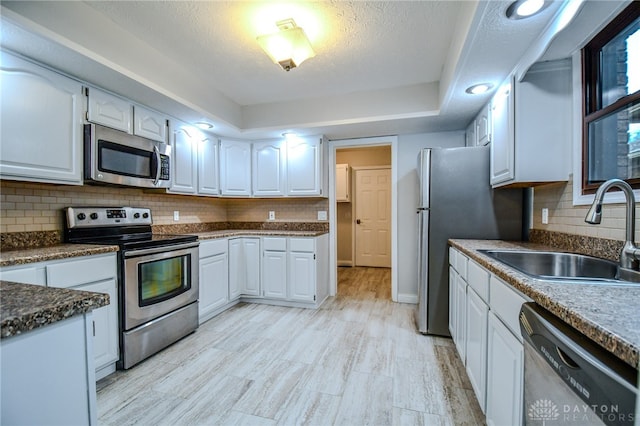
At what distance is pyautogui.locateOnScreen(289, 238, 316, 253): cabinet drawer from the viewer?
3.26m

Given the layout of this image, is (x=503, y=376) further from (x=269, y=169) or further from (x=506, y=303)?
(x=269, y=169)

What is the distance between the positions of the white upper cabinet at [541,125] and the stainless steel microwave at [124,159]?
9.32 feet

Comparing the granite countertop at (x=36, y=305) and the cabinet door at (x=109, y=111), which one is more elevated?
the cabinet door at (x=109, y=111)

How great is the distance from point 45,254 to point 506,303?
2.39 metres

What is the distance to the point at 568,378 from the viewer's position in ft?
2.30

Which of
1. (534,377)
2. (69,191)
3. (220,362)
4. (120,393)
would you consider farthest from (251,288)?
(534,377)

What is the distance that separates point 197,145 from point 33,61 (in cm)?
147

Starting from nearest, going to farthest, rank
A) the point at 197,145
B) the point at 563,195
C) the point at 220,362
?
the point at 563,195 < the point at 220,362 < the point at 197,145

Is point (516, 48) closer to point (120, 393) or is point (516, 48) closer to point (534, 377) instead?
point (534, 377)

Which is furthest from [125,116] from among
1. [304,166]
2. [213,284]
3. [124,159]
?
[304,166]

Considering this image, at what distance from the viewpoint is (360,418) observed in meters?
1.55

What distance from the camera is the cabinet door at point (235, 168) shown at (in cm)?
350

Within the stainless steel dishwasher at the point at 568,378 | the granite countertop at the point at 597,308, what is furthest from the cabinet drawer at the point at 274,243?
the stainless steel dishwasher at the point at 568,378

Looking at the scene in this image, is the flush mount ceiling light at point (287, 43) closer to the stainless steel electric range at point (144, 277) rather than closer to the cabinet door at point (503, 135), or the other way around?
the cabinet door at point (503, 135)
